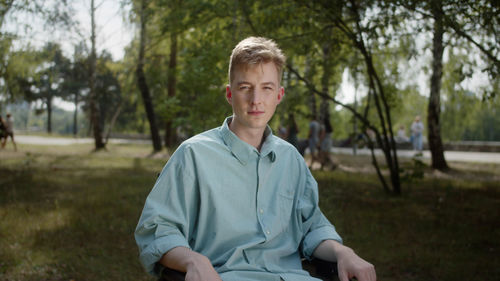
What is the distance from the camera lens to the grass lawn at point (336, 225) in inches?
211

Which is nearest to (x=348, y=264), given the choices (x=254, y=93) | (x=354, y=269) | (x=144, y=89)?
(x=354, y=269)

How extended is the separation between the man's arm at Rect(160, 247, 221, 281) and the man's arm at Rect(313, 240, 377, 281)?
0.61 m

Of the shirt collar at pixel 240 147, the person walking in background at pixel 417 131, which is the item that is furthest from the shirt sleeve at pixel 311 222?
the person walking in background at pixel 417 131

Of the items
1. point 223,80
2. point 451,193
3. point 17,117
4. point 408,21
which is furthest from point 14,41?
point 17,117

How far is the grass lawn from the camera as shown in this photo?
537 centimetres

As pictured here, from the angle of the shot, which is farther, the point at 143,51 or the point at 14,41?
the point at 143,51

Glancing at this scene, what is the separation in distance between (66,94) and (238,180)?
217 ft

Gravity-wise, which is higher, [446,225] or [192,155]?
[192,155]

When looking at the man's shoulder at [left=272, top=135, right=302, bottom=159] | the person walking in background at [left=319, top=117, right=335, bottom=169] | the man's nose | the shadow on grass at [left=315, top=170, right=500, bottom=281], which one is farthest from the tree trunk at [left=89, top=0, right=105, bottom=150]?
the man's nose

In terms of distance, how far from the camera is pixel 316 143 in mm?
15438

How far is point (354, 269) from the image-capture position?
2045 millimetres

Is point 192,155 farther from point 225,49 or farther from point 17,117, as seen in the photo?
point 17,117

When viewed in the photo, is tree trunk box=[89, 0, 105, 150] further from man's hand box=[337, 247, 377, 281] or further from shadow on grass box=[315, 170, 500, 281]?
man's hand box=[337, 247, 377, 281]

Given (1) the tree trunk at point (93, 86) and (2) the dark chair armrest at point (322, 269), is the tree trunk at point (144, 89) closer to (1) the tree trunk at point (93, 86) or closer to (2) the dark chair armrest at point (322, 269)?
(1) the tree trunk at point (93, 86)
